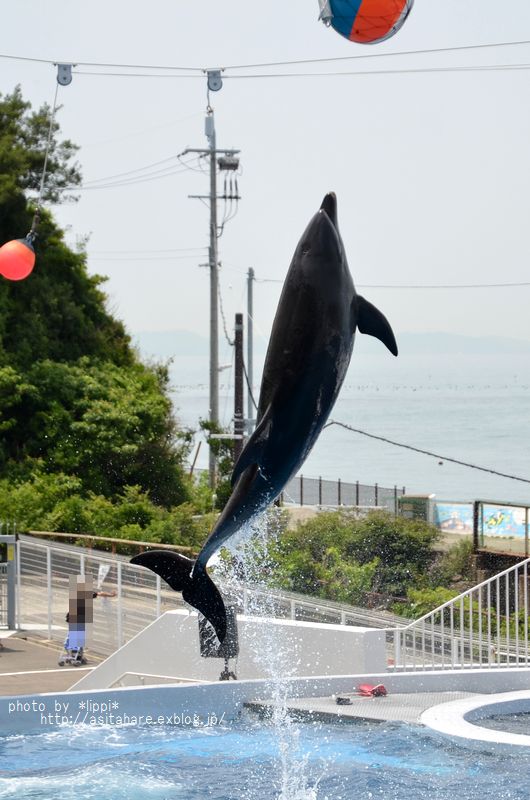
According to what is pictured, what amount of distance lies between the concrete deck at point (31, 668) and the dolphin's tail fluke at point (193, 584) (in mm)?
5202

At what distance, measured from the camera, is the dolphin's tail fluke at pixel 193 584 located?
5.99m

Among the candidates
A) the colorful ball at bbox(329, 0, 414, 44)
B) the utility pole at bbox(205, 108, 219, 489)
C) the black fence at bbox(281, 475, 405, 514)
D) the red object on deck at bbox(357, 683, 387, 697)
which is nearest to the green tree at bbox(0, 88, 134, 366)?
the utility pole at bbox(205, 108, 219, 489)

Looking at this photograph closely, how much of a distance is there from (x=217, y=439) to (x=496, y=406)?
453 feet

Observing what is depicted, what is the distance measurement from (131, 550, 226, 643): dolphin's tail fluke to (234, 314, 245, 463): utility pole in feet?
56.9

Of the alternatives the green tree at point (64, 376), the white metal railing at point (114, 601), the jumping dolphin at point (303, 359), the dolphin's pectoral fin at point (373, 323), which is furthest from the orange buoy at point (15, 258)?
the green tree at point (64, 376)

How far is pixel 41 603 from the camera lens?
16.9 meters

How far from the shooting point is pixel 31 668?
13.0m

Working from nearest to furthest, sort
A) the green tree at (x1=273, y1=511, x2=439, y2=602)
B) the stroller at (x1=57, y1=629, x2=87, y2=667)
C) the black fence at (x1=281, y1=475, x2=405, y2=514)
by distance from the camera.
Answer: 1. the stroller at (x1=57, y1=629, x2=87, y2=667)
2. the green tree at (x1=273, y1=511, x2=439, y2=602)
3. the black fence at (x1=281, y1=475, x2=405, y2=514)

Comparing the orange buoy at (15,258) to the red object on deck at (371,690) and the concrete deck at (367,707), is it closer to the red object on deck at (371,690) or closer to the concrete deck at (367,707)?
the concrete deck at (367,707)

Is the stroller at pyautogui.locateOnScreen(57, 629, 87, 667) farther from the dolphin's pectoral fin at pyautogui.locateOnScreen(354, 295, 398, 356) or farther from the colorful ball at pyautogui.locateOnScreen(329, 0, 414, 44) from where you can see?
the dolphin's pectoral fin at pyautogui.locateOnScreen(354, 295, 398, 356)

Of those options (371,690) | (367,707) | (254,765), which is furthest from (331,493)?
(254,765)

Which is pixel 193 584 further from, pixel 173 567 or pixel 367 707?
pixel 367 707

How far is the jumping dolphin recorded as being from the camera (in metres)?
5.49

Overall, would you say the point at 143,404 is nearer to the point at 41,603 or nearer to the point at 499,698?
the point at 41,603
